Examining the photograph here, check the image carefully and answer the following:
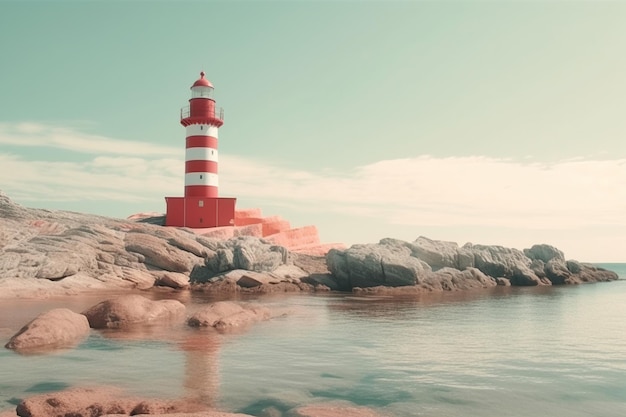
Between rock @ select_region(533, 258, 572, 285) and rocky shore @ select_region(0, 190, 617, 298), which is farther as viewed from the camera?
rock @ select_region(533, 258, 572, 285)

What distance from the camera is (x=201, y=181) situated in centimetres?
4597

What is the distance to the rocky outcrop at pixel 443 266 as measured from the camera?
3381 centimetres

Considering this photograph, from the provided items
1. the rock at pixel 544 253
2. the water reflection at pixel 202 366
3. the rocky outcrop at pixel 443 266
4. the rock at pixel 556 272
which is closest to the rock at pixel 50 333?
the water reflection at pixel 202 366

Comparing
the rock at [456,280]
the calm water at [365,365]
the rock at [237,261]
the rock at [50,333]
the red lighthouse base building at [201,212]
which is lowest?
the calm water at [365,365]

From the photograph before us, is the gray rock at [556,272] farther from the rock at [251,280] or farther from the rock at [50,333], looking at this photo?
the rock at [50,333]

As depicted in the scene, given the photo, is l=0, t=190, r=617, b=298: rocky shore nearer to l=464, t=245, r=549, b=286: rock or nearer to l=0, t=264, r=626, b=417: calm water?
l=464, t=245, r=549, b=286: rock

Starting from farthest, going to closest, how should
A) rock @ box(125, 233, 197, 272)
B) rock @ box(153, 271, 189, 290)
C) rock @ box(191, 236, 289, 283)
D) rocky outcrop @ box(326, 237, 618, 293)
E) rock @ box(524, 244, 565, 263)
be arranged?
rock @ box(524, 244, 565, 263) < rock @ box(125, 233, 197, 272) < rocky outcrop @ box(326, 237, 618, 293) < rock @ box(191, 236, 289, 283) < rock @ box(153, 271, 189, 290)

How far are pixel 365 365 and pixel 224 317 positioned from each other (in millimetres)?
6251

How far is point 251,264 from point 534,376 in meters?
23.9

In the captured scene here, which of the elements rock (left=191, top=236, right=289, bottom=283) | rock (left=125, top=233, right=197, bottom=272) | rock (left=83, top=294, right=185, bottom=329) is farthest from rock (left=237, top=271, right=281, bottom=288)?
rock (left=83, top=294, right=185, bottom=329)

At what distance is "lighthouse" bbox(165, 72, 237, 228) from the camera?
46.1 m

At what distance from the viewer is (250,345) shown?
535 inches

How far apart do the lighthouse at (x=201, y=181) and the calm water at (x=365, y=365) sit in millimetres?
26586

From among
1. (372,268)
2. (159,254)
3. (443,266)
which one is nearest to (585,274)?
(443,266)
